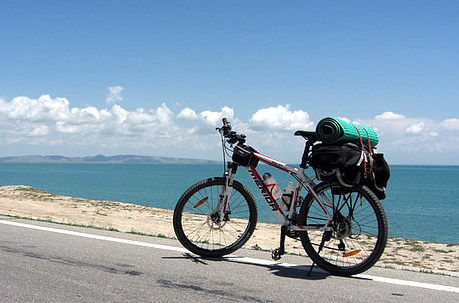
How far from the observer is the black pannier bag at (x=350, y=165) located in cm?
440

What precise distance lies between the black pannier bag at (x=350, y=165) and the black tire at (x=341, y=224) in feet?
0.40

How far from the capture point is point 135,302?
353 centimetres

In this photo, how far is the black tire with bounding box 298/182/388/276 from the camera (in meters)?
4.48

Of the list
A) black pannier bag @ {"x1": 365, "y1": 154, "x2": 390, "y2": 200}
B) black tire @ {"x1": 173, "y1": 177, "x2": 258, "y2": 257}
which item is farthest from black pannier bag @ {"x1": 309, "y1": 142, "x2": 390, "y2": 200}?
black tire @ {"x1": 173, "y1": 177, "x2": 258, "y2": 257}

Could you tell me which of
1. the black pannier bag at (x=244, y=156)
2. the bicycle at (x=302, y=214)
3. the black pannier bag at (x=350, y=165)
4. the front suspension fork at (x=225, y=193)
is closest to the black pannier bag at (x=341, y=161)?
the black pannier bag at (x=350, y=165)

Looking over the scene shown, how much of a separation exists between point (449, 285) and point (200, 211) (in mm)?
2712

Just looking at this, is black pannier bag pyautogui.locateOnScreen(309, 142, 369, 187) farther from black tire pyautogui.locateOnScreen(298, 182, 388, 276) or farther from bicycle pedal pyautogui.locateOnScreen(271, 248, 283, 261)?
bicycle pedal pyautogui.locateOnScreen(271, 248, 283, 261)

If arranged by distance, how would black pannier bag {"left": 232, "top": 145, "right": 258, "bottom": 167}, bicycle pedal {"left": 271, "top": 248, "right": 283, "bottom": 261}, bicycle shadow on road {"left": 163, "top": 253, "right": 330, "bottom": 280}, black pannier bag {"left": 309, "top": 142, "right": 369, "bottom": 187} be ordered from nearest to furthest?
black pannier bag {"left": 309, "top": 142, "right": 369, "bottom": 187} → bicycle shadow on road {"left": 163, "top": 253, "right": 330, "bottom": 280} → bicycle pedal {"left": 271, "top": 248, "right": 283, "bottom": 261} → black pannier bag {"left": 232, "top": 145, "right": 258, "bottom": 167}

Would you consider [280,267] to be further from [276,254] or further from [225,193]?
[225,193]

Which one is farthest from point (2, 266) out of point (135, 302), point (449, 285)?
point (449, 285)

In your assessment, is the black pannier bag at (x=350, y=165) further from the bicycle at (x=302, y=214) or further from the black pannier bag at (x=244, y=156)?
the black pannier bag at (x=244, y=156)

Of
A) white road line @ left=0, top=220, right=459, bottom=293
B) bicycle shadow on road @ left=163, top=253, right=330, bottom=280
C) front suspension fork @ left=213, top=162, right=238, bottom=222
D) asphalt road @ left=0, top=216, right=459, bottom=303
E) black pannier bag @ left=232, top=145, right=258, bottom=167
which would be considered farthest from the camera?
front suspension fork @ left=213, top=162, right=238, bottom=222

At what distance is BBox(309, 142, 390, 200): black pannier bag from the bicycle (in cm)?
12

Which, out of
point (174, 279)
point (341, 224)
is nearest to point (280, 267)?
point (341, 224)
